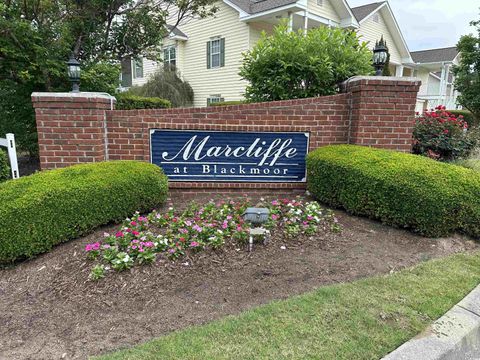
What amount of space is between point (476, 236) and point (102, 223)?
164 inches

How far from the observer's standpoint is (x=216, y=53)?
52.5 ft

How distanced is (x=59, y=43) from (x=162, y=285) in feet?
20.8

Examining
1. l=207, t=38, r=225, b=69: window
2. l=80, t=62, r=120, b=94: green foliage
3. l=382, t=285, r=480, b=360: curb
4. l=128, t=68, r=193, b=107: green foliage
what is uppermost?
l=207, t=38, r=225, b=69: window

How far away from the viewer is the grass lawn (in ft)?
6.61

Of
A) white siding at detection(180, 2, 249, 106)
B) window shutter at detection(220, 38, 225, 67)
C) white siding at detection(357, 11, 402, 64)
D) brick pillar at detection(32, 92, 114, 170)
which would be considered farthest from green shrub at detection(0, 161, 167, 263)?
white siding at detection(357, 11, 402, 64)

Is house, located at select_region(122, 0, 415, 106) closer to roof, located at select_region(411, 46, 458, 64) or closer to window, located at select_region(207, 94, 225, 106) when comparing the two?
A: window, located at select_region(207, 94, 225, 106)

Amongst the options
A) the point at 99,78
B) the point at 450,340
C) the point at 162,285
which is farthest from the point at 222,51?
the point at 450,340

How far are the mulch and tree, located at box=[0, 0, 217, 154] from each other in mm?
4901

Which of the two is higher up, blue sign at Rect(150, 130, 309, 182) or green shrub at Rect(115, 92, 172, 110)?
green shrub at Rect(115, 92, 172, 110)

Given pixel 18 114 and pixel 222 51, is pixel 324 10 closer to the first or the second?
pixel 222 51

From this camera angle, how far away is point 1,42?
628 centimetres

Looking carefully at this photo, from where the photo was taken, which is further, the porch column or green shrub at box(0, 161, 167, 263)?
the porch column

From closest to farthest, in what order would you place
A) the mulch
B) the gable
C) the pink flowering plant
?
the mulch → the pink flowering plant → the gable

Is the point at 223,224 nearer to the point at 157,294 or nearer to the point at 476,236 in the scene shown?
the point at 157,294
